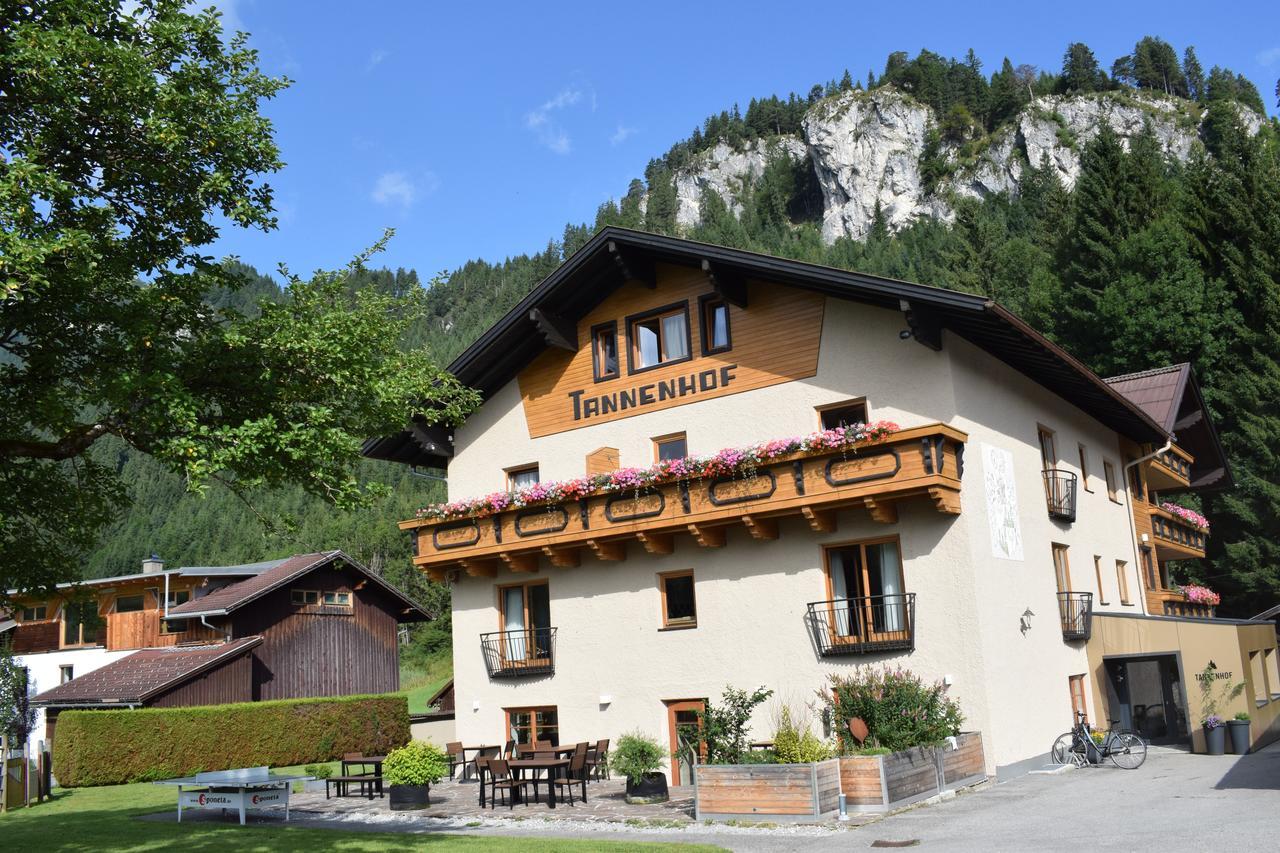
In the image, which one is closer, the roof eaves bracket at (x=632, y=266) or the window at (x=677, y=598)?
the window at (x=677, y=598)

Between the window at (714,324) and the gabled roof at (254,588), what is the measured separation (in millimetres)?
17581

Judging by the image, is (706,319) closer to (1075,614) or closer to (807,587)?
(807,587)

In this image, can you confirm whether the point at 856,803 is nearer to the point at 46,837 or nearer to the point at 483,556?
the point at 483,556

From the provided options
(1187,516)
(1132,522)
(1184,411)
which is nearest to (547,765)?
(1132,522)

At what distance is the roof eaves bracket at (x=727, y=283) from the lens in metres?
21.2

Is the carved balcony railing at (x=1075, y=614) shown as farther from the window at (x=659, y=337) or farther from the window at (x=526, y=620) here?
the window at (x=526, y=620)

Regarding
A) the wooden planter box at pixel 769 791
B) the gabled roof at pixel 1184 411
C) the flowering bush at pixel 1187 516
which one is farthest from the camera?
the flowering bush at pixel 1187 516

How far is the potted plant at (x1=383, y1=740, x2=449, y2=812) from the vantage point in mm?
18875

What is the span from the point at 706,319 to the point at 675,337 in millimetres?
869

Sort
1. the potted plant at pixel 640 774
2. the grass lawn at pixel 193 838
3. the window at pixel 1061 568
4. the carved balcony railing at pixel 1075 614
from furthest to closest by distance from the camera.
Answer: the window at pixel 1061 568 < the carved balcony railing at pixel 1075 614 < the potted plant at pixel 640 774 < the grass lawn at pixel 193 838

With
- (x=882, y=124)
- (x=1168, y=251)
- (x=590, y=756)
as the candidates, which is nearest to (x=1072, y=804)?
(x=590, y=756)

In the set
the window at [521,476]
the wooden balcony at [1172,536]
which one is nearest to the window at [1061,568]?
the wooden balcony at [1172,536]

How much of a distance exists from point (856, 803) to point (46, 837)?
12.2m

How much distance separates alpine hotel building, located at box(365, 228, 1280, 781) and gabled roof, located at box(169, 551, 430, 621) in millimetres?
A: 13280
